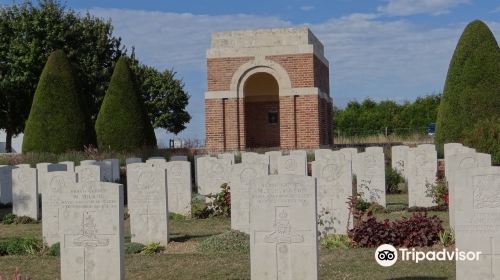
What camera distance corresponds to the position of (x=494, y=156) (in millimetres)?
22250

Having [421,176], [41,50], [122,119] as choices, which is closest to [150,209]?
[421,176]

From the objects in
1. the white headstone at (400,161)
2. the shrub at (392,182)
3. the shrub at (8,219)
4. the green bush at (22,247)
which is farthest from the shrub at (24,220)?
the white headstone at (400,161)

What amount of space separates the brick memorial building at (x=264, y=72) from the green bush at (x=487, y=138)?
7201mm

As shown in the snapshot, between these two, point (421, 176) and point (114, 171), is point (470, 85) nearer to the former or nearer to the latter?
point (421, 176)

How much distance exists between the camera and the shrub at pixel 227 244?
1106 centimetres

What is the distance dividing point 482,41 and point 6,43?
21.7 meters

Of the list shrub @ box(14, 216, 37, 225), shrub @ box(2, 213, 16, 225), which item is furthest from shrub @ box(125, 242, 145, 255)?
shrub @ box(2, 213, 16, 225)

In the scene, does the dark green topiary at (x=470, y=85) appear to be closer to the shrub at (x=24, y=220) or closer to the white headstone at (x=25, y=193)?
the white headstone at (x=25, y=193)

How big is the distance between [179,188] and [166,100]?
115 feet

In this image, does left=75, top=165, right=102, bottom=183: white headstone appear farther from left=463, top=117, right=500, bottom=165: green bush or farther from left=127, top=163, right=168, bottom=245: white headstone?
left=463, top=117, right=500, bottom=165: green bush

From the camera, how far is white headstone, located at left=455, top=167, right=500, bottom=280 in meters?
7.92

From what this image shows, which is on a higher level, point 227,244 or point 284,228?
point 284,228

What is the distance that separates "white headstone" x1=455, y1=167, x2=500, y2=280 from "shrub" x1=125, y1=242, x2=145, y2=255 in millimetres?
→ 5279

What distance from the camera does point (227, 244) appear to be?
36.9 ft
